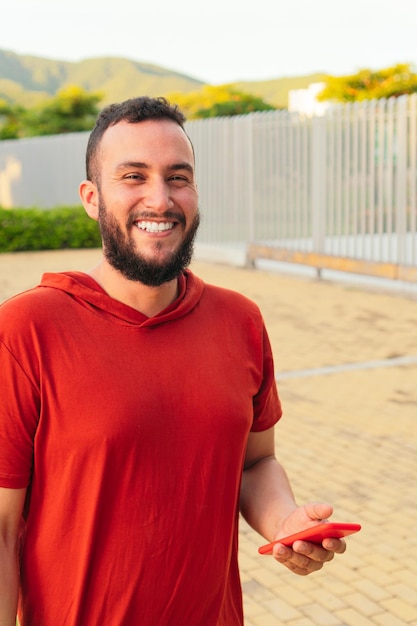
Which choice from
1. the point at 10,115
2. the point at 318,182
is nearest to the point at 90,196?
the point at 318,182

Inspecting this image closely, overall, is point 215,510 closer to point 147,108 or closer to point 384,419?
point 147,108

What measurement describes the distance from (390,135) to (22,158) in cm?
1817

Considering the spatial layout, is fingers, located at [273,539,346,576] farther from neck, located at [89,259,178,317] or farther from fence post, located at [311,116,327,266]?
fence post, located at [311,116,327,266]

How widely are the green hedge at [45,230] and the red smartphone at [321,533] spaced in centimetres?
1802

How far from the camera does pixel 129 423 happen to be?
172 centimetres

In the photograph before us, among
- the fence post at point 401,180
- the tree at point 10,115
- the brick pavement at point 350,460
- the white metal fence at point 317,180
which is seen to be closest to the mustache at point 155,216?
the brick pavement at point 350,460

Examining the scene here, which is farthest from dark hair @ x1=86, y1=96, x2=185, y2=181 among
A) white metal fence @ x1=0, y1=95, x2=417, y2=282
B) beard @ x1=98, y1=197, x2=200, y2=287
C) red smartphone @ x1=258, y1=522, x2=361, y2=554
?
white metal fence @ x1=0, y1=95, x2=417, y2=282

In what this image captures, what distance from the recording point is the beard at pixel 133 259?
6.15 ft

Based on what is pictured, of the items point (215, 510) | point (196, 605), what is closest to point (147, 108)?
point (215, 510)

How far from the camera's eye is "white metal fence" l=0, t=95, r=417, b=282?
454 inches

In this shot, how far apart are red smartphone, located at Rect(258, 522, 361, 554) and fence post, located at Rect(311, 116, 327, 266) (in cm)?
1156

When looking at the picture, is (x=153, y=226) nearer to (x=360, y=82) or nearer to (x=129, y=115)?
(x=129, y=115)

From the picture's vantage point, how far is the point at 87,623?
1.76 m

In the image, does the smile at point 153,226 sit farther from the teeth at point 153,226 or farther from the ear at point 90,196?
the ear at point 90,196
